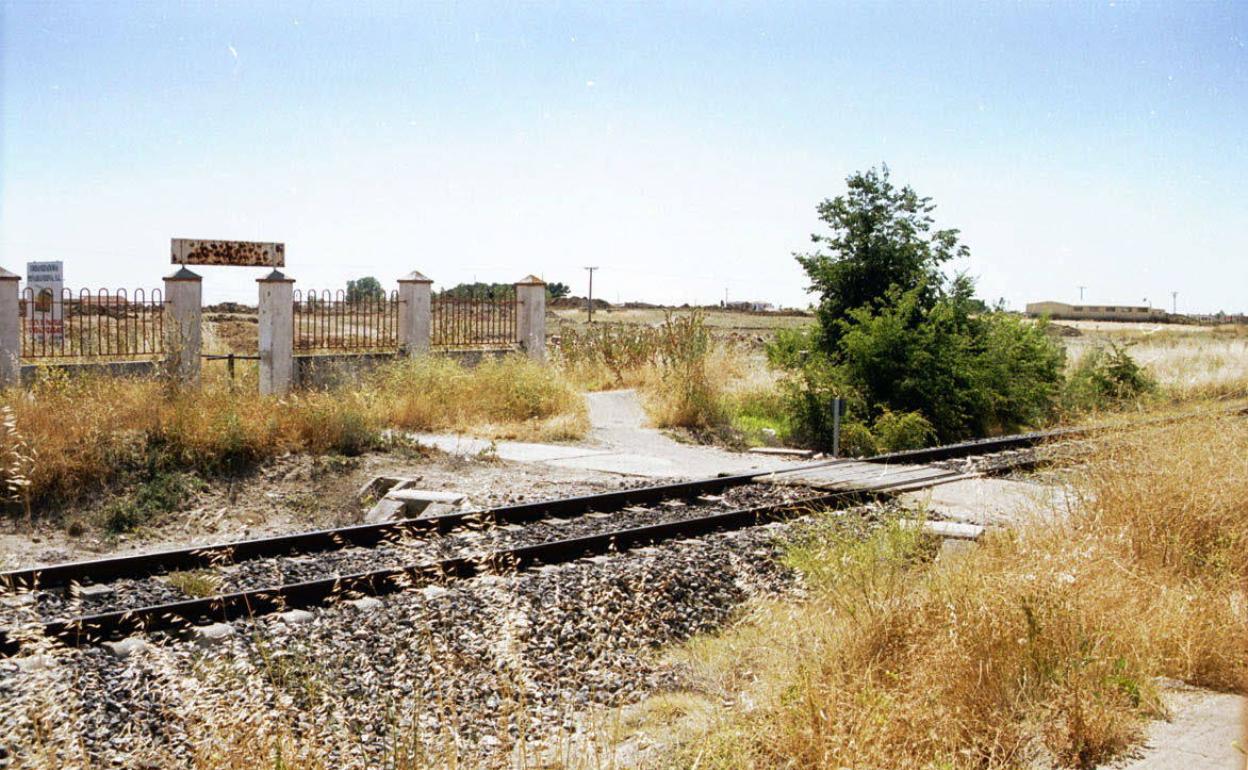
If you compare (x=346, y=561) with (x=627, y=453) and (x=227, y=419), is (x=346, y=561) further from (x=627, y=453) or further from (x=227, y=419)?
(x=627, y=453)

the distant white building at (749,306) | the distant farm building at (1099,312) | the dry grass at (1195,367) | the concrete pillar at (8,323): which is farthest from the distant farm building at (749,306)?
the concrete pillar at (8,323)

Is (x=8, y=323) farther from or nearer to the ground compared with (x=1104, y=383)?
farther from the ground

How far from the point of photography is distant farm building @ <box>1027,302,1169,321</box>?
12219 centimetres

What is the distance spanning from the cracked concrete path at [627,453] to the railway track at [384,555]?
6.25 ft

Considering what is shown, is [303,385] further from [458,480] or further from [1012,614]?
[1012,614]

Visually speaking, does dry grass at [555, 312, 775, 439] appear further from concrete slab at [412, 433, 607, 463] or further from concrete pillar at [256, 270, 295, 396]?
concrete pillar at [256, 270, 295, 396]

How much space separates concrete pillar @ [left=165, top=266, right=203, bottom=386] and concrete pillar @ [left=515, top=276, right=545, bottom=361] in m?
7.47

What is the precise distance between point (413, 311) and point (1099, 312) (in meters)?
129

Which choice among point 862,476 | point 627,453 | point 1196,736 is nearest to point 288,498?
point 627,453

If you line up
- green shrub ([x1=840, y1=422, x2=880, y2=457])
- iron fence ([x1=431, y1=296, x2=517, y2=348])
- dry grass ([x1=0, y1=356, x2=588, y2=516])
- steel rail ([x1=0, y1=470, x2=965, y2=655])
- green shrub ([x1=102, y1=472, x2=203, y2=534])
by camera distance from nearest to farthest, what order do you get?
steel rail ([x1=0, y1=470, x2=965, y2=655])
green shrub ([x1=102, y1=472, x2=203, y2=534])
dry grass ([x1=0, y1=356, x2=588, y2=516])
green shrub ([x1=840, y1=422, x2=880, y2=457])
iron fence ([x1=431, y1=296, x2=517, y2=348])

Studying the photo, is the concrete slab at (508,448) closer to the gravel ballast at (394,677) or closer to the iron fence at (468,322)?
the iron fence at (468,322)

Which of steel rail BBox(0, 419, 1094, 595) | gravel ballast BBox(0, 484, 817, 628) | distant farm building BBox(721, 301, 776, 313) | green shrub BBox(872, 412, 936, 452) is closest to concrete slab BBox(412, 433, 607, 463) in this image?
steel rail BBox(0, 419, 1094, 595)

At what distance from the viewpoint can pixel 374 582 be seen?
8.39m

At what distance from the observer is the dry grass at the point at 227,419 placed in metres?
13.2
